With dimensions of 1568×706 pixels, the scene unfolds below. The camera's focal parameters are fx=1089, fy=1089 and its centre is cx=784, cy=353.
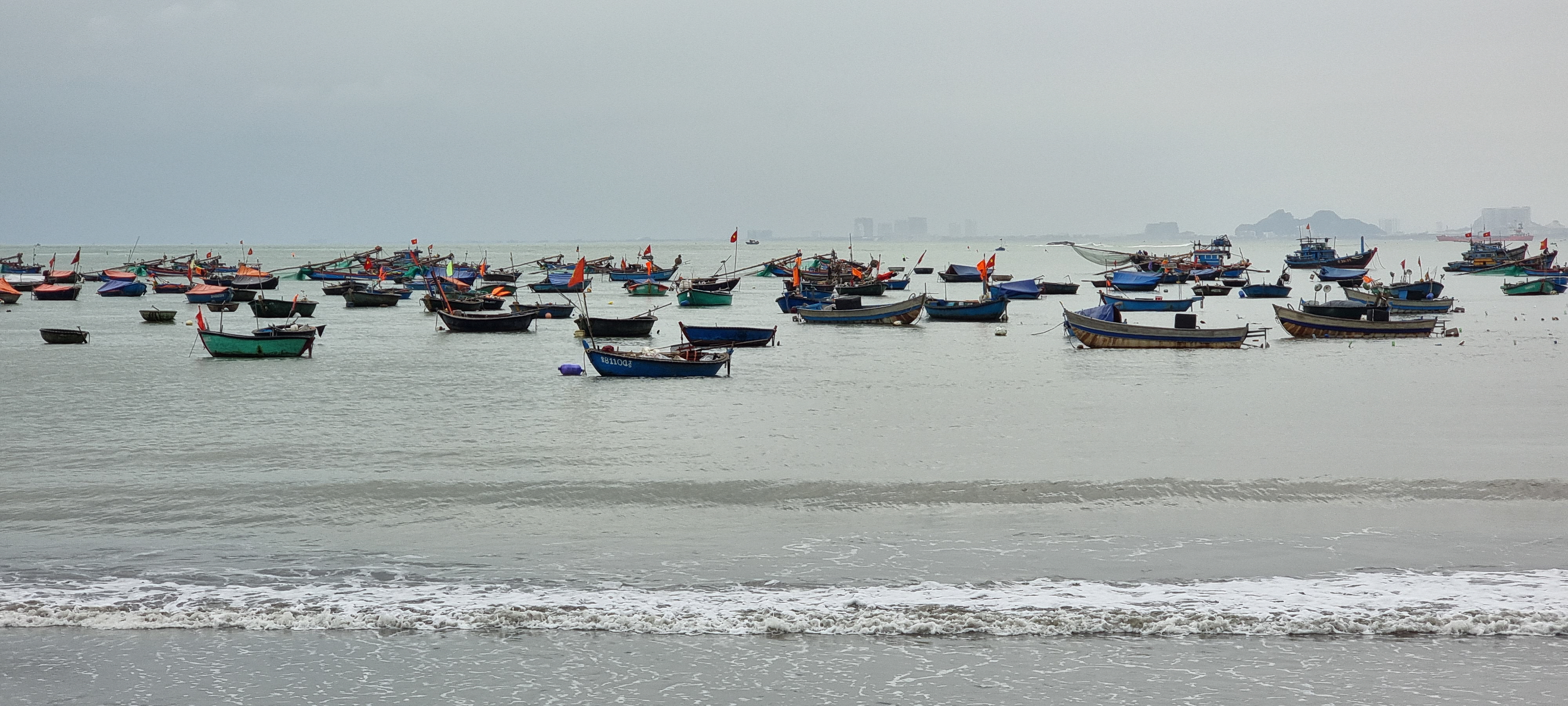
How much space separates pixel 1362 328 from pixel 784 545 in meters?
37.5

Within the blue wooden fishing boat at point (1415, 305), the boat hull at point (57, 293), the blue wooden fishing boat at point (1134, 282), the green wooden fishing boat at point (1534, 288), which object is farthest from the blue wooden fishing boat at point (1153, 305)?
the boat hull at point (57, 293)

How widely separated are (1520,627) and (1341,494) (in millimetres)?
6247

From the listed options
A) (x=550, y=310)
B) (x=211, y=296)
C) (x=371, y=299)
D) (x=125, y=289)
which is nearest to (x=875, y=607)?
(x=550, y=310)

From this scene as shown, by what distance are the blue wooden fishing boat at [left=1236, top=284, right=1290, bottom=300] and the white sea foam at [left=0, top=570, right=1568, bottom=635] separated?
69.3 m

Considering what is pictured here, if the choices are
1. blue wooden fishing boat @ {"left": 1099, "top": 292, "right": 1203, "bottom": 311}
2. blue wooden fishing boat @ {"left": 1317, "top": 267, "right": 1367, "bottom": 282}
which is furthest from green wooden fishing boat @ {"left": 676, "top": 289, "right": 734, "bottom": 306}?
blue wooden fishing boat @ {"left": 1317, "top": 267, "right": 1367, "bottom": 282}

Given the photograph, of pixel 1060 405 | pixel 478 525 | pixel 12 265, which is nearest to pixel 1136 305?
pixel 1060 405

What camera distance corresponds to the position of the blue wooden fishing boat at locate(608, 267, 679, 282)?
98.9 meters

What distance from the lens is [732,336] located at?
41.8 metres

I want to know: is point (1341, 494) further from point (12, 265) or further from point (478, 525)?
point (12, 265)

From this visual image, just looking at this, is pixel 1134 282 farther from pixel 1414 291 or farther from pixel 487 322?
pixel 487 322

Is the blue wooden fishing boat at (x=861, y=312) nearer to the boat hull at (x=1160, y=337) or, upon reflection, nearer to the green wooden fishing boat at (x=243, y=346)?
the boat hull at (x=1160, y=337)

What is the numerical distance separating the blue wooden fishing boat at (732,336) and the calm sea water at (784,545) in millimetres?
11079

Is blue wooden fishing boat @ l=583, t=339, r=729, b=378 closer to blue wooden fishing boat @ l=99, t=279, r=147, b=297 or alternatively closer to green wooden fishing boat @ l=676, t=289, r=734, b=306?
green wooden fishing boat @ l=676, t=289, r=734, b=306

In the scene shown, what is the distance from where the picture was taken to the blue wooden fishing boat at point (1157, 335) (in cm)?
4019
